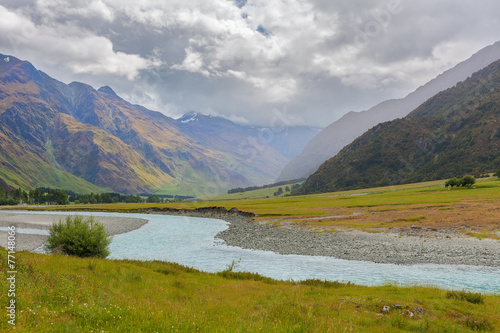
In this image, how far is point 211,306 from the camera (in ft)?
40.3

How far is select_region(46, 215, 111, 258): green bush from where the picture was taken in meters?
27.2

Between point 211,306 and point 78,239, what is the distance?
70.3ft

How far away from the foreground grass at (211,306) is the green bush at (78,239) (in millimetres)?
9442

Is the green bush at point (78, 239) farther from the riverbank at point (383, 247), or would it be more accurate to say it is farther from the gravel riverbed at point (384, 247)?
the riverbank at point (383, 247)

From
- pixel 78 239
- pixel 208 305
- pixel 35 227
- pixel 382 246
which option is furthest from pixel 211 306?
pixel 35 227

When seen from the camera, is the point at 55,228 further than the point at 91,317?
Yes

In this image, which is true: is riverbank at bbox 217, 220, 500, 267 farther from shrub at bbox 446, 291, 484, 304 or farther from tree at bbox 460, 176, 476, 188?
tree at bbox 460, 176, 476, 188

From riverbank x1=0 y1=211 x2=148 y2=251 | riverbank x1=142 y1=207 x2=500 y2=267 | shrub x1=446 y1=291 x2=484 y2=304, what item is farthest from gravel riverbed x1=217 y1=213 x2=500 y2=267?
riverbank x1=0 y1=211 x2=148 y2=251

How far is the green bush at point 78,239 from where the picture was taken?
27.2 m

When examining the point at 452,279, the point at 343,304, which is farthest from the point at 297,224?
the point at 343,304

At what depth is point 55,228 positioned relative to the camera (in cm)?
2862

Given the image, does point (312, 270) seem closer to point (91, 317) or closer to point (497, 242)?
point (91, 317)

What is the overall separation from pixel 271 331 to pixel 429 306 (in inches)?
390

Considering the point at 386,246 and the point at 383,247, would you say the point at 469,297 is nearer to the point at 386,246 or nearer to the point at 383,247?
the point at 383,247
